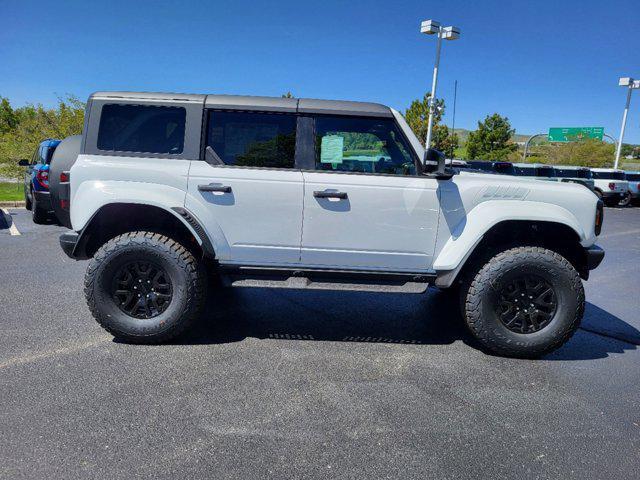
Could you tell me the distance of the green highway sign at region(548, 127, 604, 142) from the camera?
4166 centimetres

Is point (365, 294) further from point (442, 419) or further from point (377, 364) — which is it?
point (442, 419)

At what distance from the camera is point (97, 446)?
2.50 meters

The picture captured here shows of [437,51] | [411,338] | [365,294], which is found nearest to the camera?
[411,338]

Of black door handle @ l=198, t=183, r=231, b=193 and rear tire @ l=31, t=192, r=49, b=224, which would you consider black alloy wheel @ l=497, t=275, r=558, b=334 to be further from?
rear tire @ l=31, t=192, r=49, b=224

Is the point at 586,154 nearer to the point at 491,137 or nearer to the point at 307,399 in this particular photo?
the point at 491,137

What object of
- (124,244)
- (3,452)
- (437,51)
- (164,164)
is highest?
(437,51)

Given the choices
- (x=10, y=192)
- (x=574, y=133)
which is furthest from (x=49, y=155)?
(x=574, y=133)

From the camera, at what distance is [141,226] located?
13.3ft

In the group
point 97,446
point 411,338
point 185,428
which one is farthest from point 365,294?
point 97,446

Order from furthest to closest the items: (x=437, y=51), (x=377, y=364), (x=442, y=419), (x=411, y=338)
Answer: (x=437, y=51)
(x=411, y=338)
(x=377, y=364)
(x=442, y=419)

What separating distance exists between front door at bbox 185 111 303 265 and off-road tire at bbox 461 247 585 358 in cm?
157

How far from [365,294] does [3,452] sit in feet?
13.0

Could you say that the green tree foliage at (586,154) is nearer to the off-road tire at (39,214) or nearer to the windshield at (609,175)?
the windshield at (609,175)

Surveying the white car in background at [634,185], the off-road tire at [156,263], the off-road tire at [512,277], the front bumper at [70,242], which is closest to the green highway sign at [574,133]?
the white car in background at [634,185]
